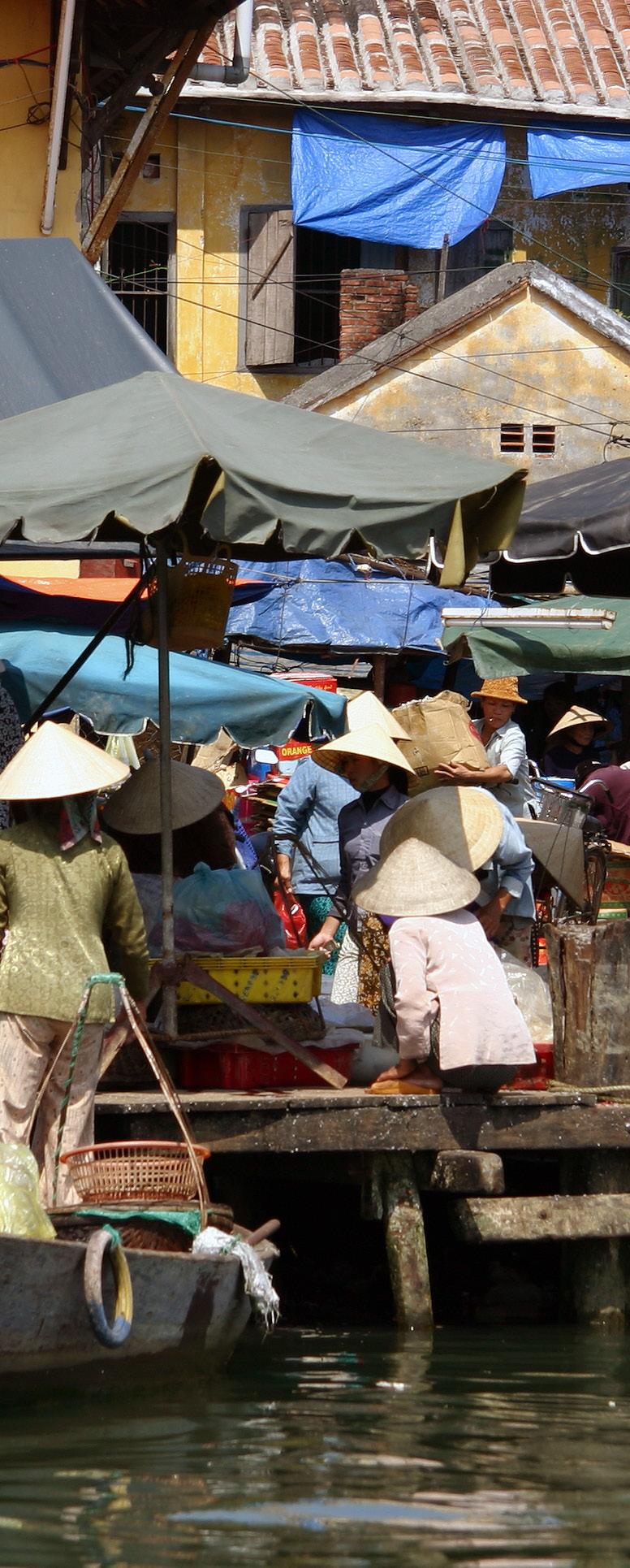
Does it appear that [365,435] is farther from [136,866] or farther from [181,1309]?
[181,1309]

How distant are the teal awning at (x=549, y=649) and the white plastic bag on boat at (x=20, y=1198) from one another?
6235mm

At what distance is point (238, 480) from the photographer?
→ 268 inches

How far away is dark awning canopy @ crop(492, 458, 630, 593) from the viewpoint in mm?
8742

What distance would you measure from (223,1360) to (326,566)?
1109 cm

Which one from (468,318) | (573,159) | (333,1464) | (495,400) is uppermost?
(573,159)

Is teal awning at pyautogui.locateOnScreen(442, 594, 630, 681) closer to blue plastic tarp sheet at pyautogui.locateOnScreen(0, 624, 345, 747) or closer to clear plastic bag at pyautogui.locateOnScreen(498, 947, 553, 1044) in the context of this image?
blue plastic tarp sheet at pyautogui.locateOnScreen(0, 624, 345, 747)

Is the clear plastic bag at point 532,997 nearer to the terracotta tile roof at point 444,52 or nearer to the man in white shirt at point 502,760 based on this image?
the man in white shirt at point 502,760

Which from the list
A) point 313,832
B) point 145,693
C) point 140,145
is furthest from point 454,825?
point 140,145

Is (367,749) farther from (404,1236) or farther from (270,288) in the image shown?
(270,288)

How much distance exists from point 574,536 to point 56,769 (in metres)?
2.96

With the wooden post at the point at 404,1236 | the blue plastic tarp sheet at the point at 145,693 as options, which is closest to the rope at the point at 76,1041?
the wooden post at the point at 404,1236

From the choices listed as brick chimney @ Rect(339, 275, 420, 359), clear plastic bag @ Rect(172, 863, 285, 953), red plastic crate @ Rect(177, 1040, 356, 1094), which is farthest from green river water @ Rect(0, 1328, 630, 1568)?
brick chimney @ Rect(339, 275, 420, 359)

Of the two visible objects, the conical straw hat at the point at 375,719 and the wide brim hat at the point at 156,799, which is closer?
the wide brim hat at the point at 156,799

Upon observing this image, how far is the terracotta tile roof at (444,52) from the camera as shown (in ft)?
67.2
